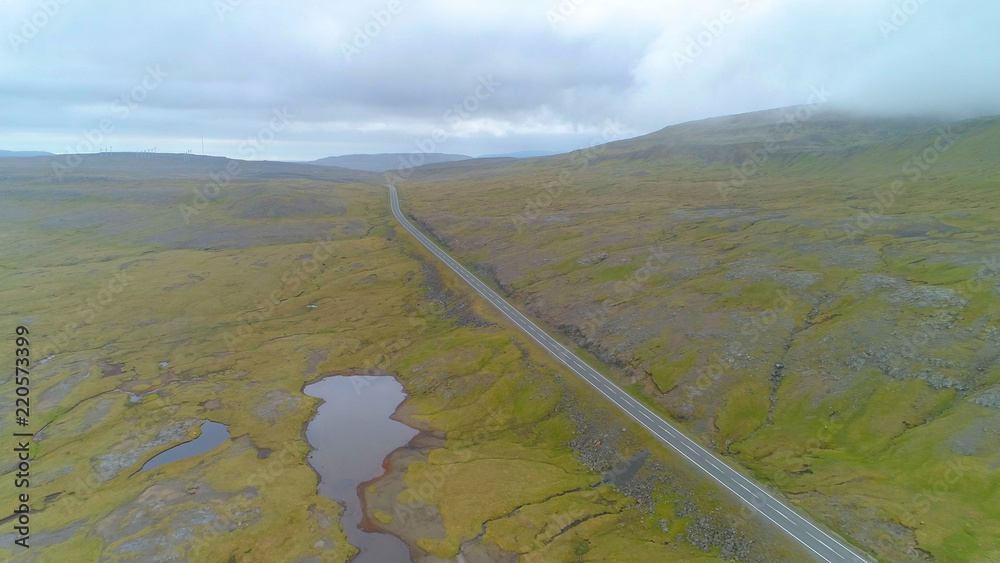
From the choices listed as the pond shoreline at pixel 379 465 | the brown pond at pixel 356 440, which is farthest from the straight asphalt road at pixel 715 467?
the brown pond at pixel 356 440

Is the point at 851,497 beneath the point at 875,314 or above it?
beneath

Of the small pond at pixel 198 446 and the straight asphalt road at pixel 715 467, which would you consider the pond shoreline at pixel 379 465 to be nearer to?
the small pond at pixel 198 446

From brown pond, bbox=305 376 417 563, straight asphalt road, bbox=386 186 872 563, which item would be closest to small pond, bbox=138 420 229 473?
brown pond, bbox=305 376 417 563

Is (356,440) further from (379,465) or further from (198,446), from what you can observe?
(198,446)

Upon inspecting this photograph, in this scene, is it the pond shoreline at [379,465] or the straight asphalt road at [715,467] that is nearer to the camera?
the straight asphalt road at [715,467]

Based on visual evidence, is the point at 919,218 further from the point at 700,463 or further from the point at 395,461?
the point at 395,461

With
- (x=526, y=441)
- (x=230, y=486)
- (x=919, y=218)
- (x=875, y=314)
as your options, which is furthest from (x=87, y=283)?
(x=919, y=218)
